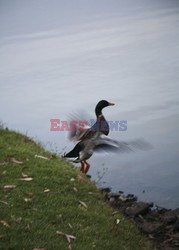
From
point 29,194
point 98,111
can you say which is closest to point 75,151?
point 98,111

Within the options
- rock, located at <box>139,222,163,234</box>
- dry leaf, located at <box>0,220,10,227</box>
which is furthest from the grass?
rock, located at <box>139,222,163,234</box>

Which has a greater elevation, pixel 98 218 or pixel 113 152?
pixel 113 152

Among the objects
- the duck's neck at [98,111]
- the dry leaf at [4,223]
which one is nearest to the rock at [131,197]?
the duck's neck at [98,111]

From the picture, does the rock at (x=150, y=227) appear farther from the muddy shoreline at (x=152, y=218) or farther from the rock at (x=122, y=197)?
the rock at (x=122, y=197)

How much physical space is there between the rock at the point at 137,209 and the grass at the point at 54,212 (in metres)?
0.57

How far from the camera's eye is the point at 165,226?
26.4 ft

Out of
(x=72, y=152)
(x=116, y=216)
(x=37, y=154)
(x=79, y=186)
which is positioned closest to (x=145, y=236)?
(x=116, y=216)

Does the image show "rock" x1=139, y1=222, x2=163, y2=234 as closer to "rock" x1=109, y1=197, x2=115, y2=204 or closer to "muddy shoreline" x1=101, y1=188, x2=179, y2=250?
"muddy shoreline" x1=101, y1=188, x2=179, y2=250

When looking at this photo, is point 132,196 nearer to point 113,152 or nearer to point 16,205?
point 113,152

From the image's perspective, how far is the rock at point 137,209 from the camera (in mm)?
8250

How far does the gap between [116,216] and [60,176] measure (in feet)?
4.07

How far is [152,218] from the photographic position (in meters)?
8.44

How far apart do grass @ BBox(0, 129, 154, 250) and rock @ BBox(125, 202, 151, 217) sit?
57cm

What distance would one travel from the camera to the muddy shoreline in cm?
753
